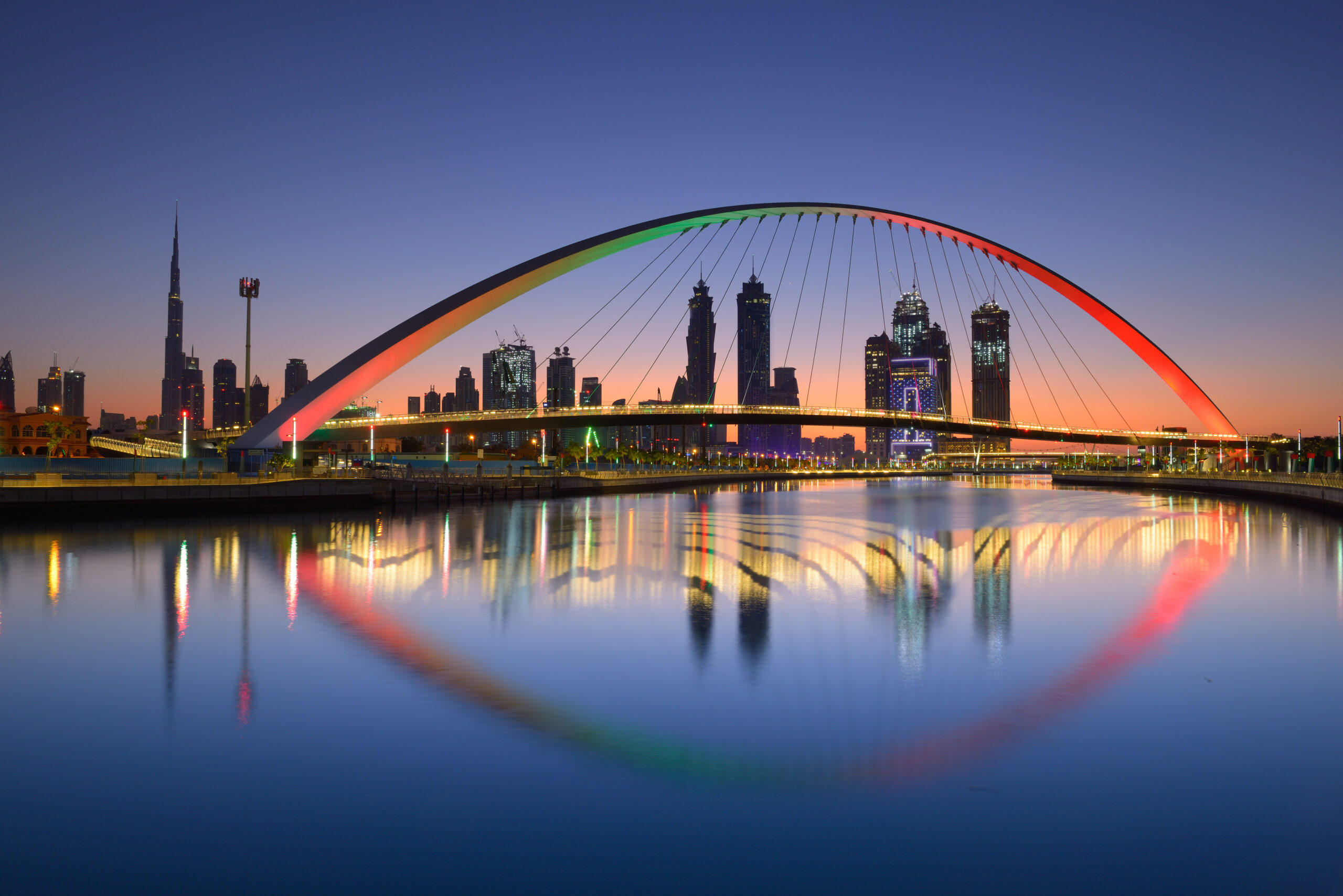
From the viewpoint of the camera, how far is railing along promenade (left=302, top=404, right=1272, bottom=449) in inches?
2167

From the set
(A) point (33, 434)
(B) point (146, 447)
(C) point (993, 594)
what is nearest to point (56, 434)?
(B) point (146, 447)

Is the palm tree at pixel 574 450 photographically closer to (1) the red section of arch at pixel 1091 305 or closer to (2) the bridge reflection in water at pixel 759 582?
(1) the red section of arch at pixel 1091 305

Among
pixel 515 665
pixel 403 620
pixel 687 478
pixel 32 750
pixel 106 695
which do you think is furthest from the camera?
pixel 687 478

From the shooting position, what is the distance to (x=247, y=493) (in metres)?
29.3

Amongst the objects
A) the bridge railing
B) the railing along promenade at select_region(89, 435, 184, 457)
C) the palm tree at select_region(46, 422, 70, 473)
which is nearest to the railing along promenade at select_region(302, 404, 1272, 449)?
the bridge railing

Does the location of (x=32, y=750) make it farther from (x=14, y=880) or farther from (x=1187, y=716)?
(x=1187, y=716)

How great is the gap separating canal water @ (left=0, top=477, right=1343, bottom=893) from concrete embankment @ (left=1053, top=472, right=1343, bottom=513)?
2597 centimetres

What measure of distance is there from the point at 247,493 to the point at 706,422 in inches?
1193

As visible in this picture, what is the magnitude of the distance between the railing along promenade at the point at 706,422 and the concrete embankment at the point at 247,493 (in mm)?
7803

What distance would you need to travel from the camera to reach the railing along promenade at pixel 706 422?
5503cm

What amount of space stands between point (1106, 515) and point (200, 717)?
117ft

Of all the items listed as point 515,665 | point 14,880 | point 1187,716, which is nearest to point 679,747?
point 515,665

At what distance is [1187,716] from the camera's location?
276 inches

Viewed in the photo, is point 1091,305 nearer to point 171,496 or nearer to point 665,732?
point 171,496
